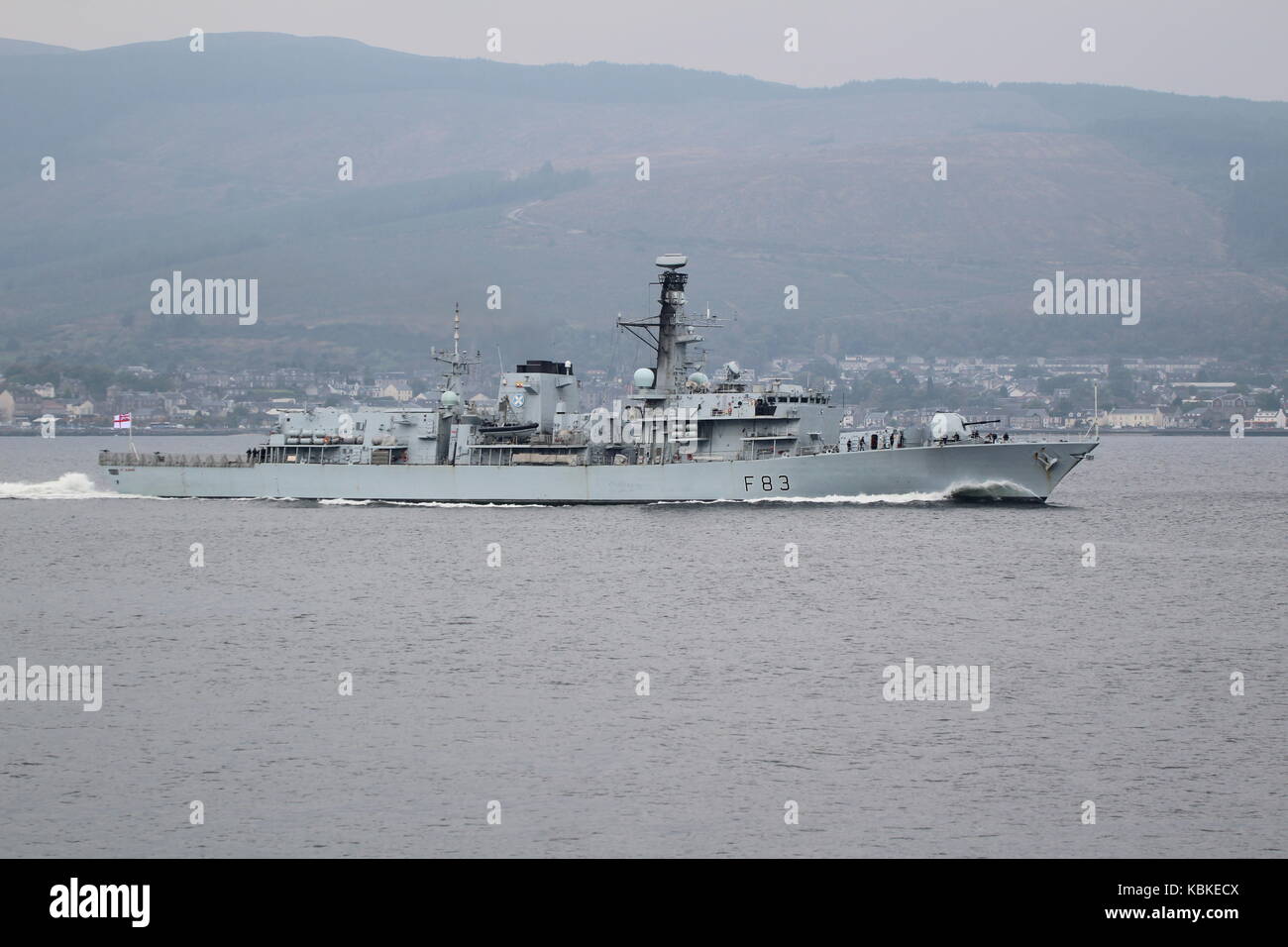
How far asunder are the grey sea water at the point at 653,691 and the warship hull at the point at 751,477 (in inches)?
83.1

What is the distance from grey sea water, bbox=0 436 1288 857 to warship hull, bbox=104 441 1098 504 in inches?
83.1

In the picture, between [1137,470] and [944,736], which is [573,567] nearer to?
[944,736]

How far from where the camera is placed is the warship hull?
184 feet

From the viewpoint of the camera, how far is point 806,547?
48.4m

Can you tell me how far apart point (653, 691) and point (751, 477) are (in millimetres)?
28735

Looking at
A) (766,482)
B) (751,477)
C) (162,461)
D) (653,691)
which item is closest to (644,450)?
(751,477)

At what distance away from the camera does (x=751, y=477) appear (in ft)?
188

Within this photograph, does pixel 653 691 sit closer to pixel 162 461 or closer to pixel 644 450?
pixel 644 450

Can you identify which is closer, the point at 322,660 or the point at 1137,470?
the point at 322,660

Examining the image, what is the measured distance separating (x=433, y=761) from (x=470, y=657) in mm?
8192

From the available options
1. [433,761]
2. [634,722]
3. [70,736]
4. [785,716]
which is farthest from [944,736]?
[70,736]

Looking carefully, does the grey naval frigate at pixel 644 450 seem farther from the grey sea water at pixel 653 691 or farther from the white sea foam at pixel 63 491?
the white sea foam at pixel 63 491

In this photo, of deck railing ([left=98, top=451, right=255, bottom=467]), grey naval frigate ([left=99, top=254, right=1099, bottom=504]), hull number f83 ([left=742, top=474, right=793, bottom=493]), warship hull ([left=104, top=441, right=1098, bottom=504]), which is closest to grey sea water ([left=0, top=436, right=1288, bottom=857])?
hull number f83 ([left=742, top=474, right=793, bottom=493])

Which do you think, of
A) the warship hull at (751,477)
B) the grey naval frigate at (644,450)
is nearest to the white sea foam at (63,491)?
the grey naval frigate at (644,450)
